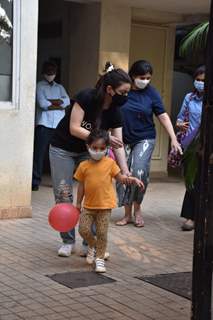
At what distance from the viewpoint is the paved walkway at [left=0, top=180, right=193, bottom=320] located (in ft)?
15.0

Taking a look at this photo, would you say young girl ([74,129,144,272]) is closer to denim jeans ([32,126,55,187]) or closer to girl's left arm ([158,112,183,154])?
girl's left arm ([158,112,183,154])

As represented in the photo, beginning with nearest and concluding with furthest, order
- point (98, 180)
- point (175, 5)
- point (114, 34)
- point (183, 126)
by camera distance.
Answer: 1. point (98, 180)
2. point (183, 126)
3. point (114, 34)
4. point (175, 5)

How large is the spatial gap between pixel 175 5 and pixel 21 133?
4239mm

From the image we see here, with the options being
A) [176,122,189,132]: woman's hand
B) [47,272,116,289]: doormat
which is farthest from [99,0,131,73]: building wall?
[47,272,116,289]: doormat

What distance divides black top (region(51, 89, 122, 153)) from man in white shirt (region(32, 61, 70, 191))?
353 cm

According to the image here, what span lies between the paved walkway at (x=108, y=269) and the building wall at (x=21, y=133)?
12.3 inches

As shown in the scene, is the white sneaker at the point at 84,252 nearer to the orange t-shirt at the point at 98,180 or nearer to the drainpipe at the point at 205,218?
the orange t-shirt at the point at 98,180

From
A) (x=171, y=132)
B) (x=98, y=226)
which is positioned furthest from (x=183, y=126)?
(x=98, y=226)

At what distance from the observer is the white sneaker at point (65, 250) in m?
5.93

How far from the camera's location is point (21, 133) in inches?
287

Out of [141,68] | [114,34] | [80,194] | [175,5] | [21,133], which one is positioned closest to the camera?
[80,194]

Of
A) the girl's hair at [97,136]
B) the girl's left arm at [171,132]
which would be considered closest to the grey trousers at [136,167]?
the girl's left arm at [171,132]

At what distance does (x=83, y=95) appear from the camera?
550 centimetres

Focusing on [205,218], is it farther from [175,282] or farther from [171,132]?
[171,132]
